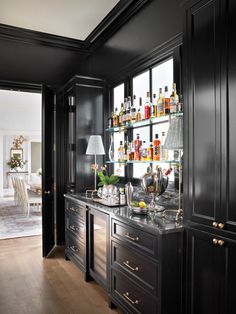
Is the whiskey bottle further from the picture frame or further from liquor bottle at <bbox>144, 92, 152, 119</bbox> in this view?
the picture frame

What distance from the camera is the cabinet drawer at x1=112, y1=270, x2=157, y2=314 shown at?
2.04 m

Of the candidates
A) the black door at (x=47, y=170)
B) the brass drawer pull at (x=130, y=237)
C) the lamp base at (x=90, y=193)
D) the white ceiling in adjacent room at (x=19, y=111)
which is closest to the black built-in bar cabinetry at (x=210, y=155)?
the brass drawer pull at (x=130, y=237)

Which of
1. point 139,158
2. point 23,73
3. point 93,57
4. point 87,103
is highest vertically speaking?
point 93,57

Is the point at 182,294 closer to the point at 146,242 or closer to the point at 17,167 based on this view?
the point at 146,242

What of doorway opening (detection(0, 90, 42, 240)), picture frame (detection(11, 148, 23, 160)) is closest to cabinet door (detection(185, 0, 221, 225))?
doorway opening (detection(0, 90, 42, 240))

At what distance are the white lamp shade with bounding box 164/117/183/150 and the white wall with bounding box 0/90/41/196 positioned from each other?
5.33m

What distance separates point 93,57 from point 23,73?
1.05m

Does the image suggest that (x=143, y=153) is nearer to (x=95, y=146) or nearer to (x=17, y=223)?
(x=95, y=146)

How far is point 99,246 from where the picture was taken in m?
2.90

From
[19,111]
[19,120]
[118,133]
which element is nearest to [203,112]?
[118,133]

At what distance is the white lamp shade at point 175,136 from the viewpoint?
6.78 ft

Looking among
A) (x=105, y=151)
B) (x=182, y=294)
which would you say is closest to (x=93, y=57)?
(x=105, y=151)

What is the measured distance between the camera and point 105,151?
3941mm

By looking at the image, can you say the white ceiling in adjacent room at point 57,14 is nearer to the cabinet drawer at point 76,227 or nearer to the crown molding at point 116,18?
the crown molding at point 116,18
